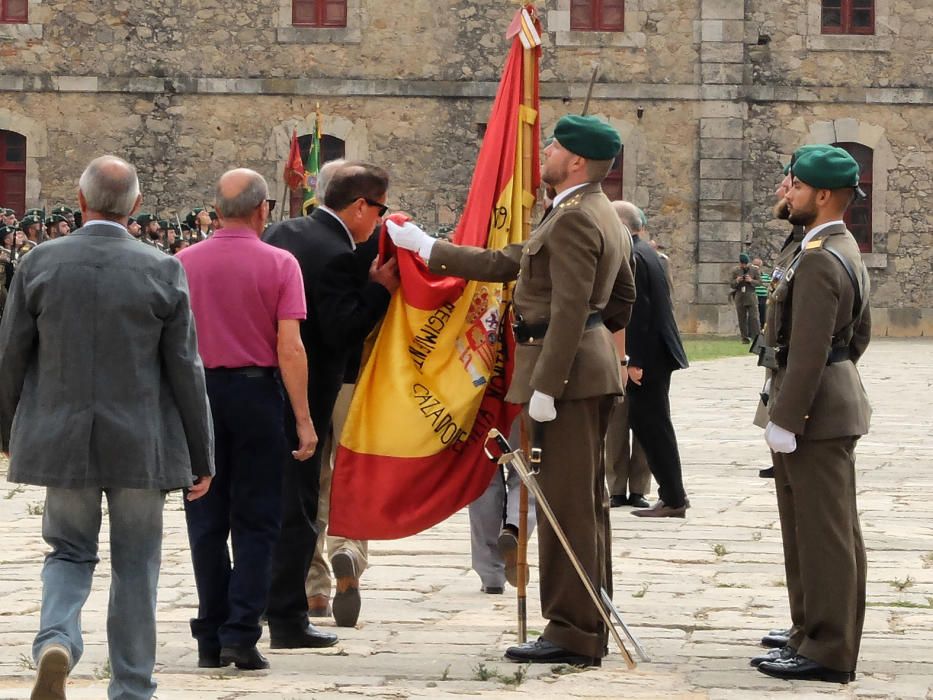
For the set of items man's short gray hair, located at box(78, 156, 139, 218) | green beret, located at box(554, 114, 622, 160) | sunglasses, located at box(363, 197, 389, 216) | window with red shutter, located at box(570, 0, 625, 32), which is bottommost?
sunglasses, located at box(363, 197, 389, 216)

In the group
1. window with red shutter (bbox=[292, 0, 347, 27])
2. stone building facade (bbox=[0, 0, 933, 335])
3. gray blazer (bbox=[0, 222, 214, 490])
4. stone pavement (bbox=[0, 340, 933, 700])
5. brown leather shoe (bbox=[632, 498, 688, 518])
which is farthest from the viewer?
window with red shutter (bbox=[292, 0, 347, 27])

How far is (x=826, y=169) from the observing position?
20.3ft

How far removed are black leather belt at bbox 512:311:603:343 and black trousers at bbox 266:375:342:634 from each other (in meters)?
0.86

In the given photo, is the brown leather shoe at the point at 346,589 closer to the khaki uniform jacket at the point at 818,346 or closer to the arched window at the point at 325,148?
the khaki uniform jacket at the point at 818,346

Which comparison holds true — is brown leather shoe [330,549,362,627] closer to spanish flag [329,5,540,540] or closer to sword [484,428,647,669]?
spanish flag [329,5,540,540]

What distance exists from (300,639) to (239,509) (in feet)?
2.13

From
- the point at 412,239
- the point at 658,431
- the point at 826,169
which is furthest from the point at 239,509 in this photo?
the point at 658,431

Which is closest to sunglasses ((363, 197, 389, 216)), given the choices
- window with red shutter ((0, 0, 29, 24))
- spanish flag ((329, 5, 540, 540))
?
spanish flag ((329, 5, 540, 540))

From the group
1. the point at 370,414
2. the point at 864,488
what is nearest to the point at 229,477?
the point at 370,414

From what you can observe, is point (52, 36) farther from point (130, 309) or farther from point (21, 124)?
point (130, 309)

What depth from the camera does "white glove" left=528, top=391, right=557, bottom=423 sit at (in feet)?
20.4

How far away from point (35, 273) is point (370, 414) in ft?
6.55

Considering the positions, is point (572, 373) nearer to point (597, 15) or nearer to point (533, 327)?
point (533, 327)

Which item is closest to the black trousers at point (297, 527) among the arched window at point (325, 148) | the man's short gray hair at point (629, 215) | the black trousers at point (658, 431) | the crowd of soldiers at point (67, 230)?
the man's short gray hair at point (629, 215)
